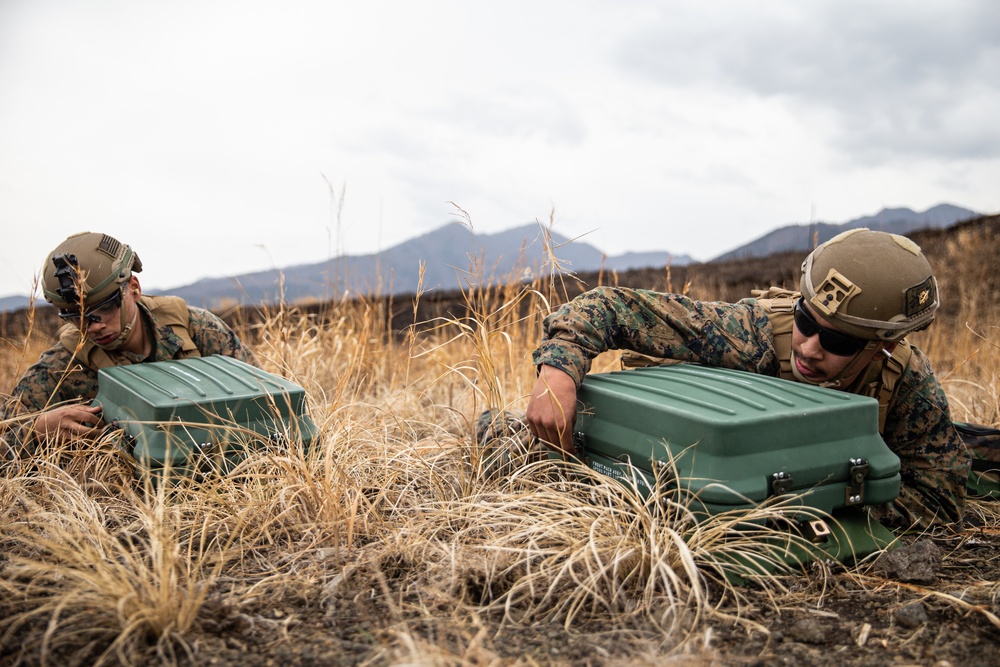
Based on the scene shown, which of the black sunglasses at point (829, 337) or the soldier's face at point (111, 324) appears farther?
the soldier's face at point (111, 324)

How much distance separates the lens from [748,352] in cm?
287

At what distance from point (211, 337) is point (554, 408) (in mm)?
2041

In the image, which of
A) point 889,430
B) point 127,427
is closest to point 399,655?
point 127,427

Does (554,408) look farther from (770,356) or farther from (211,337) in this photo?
(211,337)

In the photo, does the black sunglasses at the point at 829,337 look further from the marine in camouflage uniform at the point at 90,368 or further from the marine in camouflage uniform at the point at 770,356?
the marine in camouflage uniform at the point at 90,368

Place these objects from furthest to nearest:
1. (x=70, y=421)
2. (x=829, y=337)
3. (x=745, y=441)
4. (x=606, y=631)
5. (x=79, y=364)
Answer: (x=79, y=364), (x=70, y=421), (x=829, y=337), (x=745, y=441), (x=606, y=631)

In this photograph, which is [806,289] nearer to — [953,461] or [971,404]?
[953,461]

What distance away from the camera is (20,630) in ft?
5.96

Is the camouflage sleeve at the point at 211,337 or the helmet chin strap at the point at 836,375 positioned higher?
the camouflage sleeve at the point at 211,337

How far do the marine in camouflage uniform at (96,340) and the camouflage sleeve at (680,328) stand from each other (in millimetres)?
1875

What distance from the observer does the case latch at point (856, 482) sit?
224 cm

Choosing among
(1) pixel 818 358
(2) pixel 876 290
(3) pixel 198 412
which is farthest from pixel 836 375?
(3) pixel 198 412

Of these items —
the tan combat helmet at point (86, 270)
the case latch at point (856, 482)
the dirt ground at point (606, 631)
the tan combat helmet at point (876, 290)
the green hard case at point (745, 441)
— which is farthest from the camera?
the tan combat helmet at point (86, 270)

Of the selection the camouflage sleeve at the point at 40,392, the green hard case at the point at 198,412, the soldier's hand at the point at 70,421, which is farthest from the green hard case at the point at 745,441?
the camouflage sleeve at the point at 40,392
